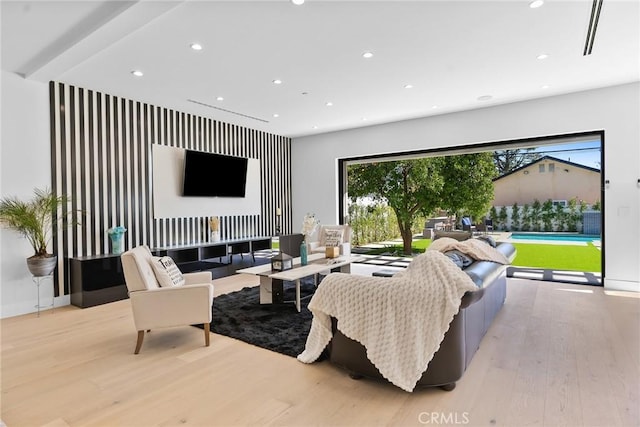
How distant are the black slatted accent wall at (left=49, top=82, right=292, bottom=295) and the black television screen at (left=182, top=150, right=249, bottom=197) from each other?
26 cm

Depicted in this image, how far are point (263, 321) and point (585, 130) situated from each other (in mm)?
5450

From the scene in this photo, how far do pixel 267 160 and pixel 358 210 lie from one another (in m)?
2.80

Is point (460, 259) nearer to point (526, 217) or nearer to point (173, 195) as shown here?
point (173, 195)

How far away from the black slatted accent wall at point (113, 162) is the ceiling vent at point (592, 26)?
5.70 meters

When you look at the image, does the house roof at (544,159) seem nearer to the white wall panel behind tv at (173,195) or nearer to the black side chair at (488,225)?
the black side chair at (488,225)

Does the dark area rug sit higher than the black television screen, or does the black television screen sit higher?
the black television screen

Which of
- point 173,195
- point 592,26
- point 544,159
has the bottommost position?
point 173,195

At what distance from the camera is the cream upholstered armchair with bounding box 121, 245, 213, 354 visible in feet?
10.1

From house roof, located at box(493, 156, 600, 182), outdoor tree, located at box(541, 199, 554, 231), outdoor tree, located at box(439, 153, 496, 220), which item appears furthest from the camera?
outdoor tree, located at box(439, 153, 496, 220)

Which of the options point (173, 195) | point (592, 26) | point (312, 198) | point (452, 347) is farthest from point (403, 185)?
point (452, 347)

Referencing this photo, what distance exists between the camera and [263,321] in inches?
151

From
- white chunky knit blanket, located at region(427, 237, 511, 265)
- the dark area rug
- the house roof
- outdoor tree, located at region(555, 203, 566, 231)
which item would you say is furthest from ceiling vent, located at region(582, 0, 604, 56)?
the dark area rug

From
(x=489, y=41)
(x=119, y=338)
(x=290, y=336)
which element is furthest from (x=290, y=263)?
(x=489, y=41)

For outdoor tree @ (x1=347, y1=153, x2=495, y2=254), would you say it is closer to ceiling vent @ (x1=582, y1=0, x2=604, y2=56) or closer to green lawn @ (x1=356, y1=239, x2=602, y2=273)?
green lawn @ (x1=356, y1=239, x2=602, y2=273)
